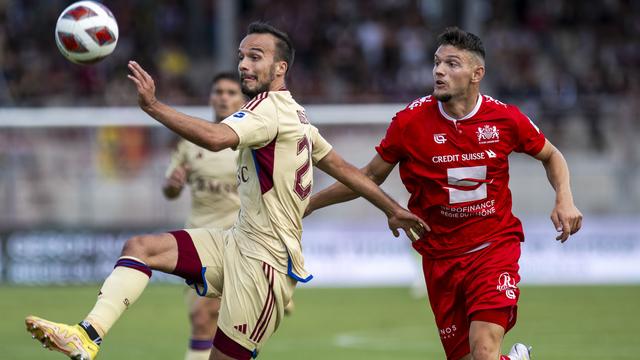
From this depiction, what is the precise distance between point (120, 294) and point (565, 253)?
43.6 feet

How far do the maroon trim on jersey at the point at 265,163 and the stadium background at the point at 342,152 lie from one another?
15.7 ft

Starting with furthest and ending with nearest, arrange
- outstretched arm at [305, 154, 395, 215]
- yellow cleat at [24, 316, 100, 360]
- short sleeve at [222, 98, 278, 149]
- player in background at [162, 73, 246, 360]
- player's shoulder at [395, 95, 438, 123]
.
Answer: player in background at [162, 73, 246, 360] < outstretched arm at [305, 154, 395, 215] < player's shoulder at [395, 95, 438, 123] < short sleeve at [222, 98, 278, 149] < yellow cleat at [24, 316, 100, 360]

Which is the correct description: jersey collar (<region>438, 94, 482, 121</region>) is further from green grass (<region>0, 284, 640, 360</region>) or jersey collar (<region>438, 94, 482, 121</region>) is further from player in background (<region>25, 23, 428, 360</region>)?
green grass (<region>0, 284, 640, 360</region>)

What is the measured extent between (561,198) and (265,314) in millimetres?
2089

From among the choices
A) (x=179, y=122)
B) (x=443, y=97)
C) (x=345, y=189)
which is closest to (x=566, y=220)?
(x=443, y=97)

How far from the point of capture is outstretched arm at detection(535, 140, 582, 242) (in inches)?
289

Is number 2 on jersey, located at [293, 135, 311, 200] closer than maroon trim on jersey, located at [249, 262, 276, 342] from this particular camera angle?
No

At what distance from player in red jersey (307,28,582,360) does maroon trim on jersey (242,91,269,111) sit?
108cm

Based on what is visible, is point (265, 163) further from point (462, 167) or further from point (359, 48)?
point (359, 48)

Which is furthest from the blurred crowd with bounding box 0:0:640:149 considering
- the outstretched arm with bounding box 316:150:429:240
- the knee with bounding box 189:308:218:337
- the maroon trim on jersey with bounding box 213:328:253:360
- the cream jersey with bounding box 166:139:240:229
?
the maroon trim on jersey with bounding box 213:328:253:360

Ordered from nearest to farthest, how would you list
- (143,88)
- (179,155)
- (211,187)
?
(143,88) < (211,187) < (179,155)

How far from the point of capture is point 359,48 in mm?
23844

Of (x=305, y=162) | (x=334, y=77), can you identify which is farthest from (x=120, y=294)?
(x=334, y=77)

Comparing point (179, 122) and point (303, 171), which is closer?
point (179, 122)
